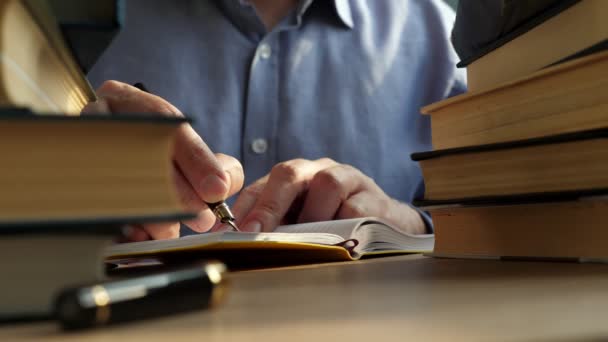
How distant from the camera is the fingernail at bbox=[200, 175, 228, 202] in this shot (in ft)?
2.56

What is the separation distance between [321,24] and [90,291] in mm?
1404

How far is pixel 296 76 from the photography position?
1530 millimetres

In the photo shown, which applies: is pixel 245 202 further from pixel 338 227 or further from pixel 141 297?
pixel 141 297

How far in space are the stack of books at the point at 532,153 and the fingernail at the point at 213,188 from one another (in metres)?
0.27

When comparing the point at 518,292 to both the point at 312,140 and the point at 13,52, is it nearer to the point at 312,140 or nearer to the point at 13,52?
the point at 13,52

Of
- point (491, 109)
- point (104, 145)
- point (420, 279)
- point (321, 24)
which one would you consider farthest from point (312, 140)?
point (104, 145)

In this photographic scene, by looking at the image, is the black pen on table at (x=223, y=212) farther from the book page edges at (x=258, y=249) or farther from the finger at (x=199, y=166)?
the book page edges at (x=258, y=249)

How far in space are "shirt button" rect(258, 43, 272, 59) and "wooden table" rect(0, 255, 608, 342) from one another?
1.10 meters

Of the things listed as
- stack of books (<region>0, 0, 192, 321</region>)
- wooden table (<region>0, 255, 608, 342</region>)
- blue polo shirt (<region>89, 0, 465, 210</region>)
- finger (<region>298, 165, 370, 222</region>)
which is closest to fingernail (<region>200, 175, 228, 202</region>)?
finger (<region>298, 165, 370, 222</region>)

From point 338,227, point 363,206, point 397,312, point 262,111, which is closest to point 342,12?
point 262,111

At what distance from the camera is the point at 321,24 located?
1593 mm

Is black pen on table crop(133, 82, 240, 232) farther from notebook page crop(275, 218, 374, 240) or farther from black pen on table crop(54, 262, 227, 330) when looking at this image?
black pen on table crop(54, 262, 227, 330)

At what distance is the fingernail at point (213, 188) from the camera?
0.78m

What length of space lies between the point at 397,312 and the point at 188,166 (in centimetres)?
53
